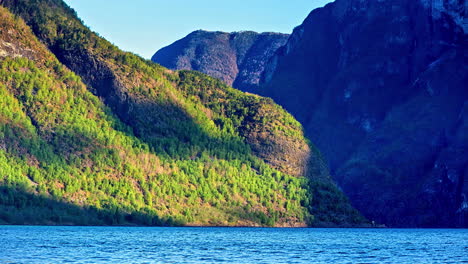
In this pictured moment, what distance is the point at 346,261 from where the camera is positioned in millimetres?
124688

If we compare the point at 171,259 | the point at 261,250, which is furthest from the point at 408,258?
the point at 171,259

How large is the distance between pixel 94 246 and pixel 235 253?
23.9 metres

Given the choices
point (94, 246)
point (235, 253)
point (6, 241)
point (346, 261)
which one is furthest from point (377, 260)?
point (6, 241)

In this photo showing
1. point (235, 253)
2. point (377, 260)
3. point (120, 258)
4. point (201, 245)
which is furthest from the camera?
point (201, 245)

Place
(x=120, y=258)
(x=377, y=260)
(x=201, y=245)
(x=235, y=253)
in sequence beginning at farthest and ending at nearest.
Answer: (x=201, y=245) → (x=235, y=253) → (x=377, y=260) → (x=120, y=258)

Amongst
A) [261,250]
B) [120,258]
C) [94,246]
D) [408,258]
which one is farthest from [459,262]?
[94,246]

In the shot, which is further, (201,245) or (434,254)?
(201,245)

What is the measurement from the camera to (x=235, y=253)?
136500mm

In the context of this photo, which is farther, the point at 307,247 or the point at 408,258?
the point at 307,247

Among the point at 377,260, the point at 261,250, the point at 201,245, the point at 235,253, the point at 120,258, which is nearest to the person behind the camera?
Answer: the point at 120,258

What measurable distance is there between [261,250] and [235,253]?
32.6 feet

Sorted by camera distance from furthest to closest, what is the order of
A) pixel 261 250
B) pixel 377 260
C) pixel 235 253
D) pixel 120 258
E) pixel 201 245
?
pixel 201 245 < pixel 261 250 < pixel 235 253 < pixel 377 260 < pixel 120 258

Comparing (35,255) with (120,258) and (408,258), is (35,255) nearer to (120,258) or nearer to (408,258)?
(120,258)

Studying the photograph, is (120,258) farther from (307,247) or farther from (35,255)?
(307,247)
